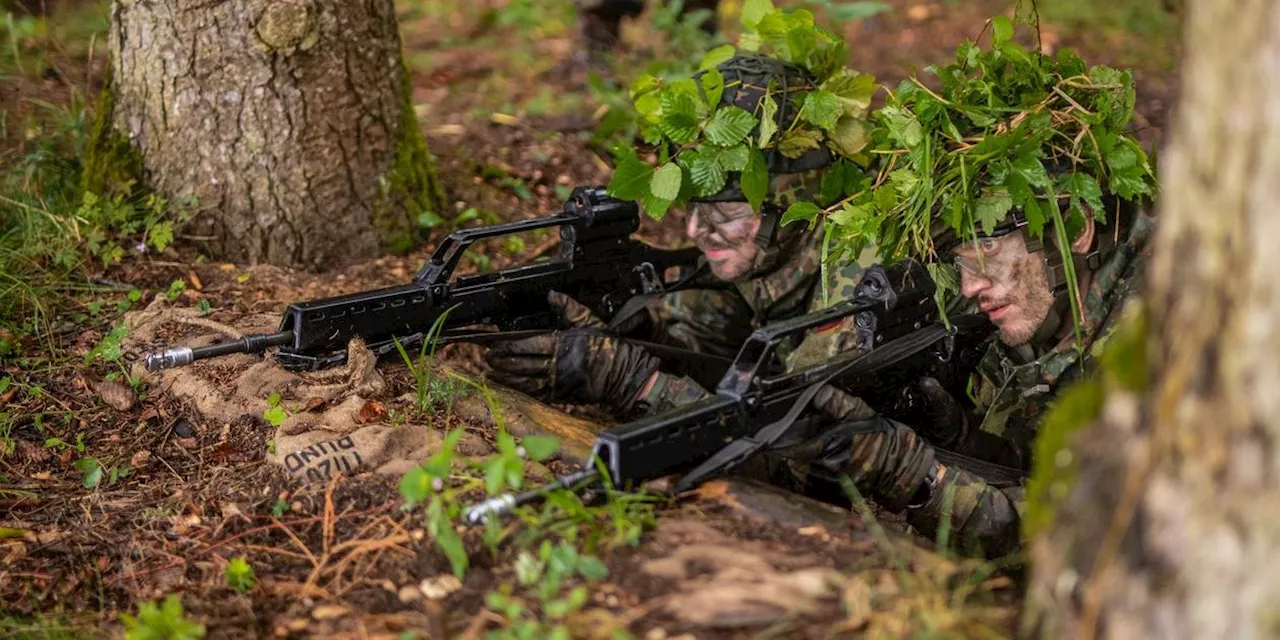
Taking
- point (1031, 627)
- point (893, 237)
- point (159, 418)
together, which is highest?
point (893, 237)

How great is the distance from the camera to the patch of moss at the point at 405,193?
5.50m

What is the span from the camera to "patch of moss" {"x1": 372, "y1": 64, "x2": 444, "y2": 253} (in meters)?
5.50

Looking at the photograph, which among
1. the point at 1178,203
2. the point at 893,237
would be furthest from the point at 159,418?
the point at 1178,203

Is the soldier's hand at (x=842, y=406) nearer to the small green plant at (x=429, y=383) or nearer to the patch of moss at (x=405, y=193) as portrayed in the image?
the small green plant at (x=429, y=383)

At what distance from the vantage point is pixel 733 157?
4.61 metres

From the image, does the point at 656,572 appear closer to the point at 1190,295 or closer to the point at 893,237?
the point at 1190,295

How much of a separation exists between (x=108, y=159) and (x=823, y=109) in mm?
3117

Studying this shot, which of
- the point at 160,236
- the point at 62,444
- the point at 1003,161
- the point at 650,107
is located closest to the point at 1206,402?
the point at 1003,161

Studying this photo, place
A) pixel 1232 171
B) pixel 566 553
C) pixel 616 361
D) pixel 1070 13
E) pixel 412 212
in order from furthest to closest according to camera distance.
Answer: pixel 1070 13
pixel 412 212
pixel 616 361
pixel 566 553
pixel 1232 171

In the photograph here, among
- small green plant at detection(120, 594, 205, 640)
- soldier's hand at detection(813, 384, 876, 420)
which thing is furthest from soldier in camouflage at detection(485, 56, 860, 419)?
small green plant at detection(120, 594, 205, 640)

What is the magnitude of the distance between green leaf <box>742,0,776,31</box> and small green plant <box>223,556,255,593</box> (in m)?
3.00

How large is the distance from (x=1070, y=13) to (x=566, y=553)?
10.7 meters

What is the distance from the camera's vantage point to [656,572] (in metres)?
2.93

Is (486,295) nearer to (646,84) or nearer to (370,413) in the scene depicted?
(370,413)
